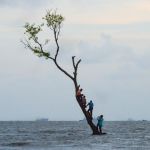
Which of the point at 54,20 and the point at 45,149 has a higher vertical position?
the point at 54,20

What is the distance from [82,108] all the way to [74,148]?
459 inches

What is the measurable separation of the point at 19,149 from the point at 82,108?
12.7 m

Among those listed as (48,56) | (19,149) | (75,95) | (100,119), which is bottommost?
(19,149)

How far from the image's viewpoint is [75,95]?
38844mm

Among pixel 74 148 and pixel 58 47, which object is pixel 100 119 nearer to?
pixel 58 47

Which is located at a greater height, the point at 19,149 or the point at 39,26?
the point at 39,26

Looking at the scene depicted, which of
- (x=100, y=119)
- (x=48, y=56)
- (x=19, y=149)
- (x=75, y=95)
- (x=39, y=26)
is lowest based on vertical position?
(x=19, y=149)

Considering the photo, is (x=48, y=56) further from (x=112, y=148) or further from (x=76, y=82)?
(x=112, y=148)

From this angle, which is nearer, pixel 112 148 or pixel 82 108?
pixel 112 148

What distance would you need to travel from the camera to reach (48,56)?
4038cm

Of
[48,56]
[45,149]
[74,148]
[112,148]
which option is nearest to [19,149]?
[45,149]

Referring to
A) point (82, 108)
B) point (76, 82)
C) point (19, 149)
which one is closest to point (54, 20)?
point (76, 82)

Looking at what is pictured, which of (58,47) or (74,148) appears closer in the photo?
(74,148)

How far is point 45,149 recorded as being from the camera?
87.9 ft
